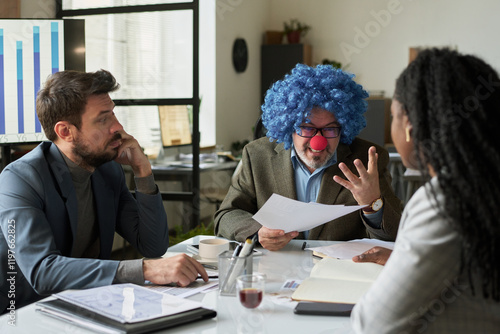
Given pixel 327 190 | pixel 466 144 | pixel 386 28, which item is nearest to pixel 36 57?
pixel 327 190

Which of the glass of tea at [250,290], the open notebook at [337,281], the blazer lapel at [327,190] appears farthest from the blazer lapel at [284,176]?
the glass of tea at [250,290]

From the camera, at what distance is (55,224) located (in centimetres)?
173

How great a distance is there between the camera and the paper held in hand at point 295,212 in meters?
1.71

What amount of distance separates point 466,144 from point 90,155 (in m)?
1.30

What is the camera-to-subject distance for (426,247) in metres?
0.93

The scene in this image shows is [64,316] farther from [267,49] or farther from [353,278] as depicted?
[267,49]

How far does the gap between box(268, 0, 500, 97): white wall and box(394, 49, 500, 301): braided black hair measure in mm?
6638

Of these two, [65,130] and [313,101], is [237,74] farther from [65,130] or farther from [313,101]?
[65,130]

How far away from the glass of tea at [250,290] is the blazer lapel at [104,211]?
784 millimetres

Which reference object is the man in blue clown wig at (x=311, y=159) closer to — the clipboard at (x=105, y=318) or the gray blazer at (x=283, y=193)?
the gray blazer at (x=283, y=193)

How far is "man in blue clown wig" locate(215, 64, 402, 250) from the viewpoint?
2.15 m

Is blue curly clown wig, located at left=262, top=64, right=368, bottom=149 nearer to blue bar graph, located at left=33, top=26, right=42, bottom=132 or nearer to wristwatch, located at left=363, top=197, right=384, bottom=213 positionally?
wristwatch, located at left=363, top=197, right=384, bottom=213

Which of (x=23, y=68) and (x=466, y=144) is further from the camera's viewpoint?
(x=23, y=68)

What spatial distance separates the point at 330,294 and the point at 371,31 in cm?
698
